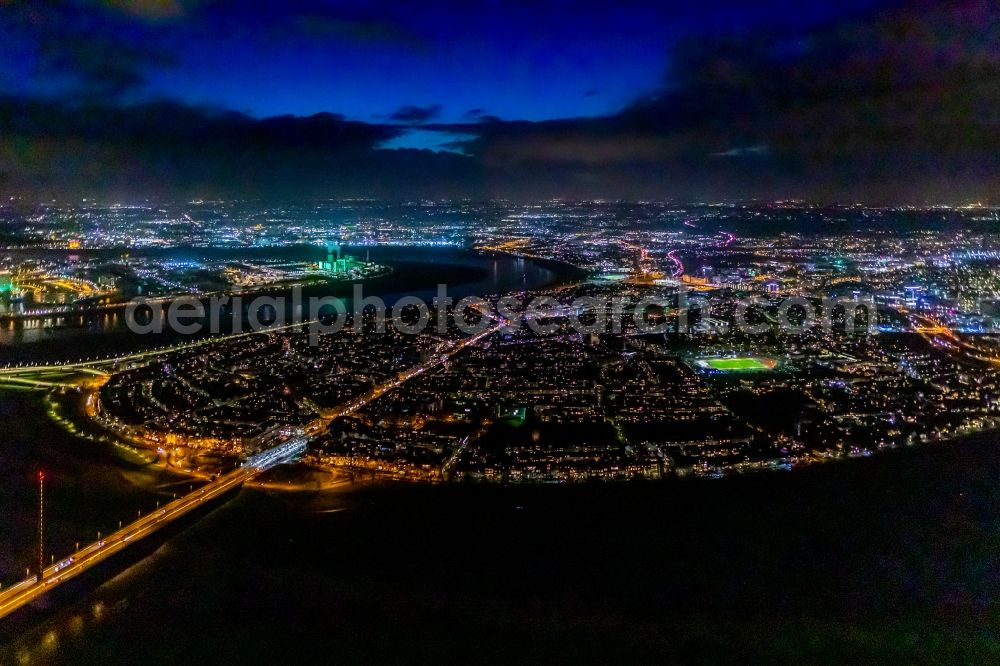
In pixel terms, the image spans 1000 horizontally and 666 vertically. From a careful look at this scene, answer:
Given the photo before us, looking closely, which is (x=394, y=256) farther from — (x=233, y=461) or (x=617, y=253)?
(x=233, y=461)

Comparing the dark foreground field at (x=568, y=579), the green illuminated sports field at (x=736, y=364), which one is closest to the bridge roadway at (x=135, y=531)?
the dark foreground field at (x=568, y=579)

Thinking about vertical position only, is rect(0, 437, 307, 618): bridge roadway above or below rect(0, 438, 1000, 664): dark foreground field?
above

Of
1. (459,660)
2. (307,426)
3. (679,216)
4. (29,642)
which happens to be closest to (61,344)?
(307,426)

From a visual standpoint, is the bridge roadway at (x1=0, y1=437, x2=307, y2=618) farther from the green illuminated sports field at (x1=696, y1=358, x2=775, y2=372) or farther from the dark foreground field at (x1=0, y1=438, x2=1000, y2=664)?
the green illuminated sports field at (x1=696, y1=358, x2=775, y2=372)

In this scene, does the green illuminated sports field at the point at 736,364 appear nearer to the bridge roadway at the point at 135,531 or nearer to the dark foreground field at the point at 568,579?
the dark foreground field at the point at 568,579

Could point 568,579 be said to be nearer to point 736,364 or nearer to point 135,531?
point 135,531

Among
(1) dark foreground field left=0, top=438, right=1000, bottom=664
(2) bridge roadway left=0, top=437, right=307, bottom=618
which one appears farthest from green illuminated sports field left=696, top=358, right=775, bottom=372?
(2) bridge roadway left=0, top=437, right=307, bottom=618

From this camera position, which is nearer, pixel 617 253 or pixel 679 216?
pixel 617 253

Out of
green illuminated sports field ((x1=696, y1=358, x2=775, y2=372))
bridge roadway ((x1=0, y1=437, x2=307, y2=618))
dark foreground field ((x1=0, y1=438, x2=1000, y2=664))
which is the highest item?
green illuminated sports field ((x1=696, y1=358, x2=775, y2=372))

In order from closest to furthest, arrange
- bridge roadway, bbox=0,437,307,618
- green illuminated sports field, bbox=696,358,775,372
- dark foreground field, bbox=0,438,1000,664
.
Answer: dark foreground field, bbox=0,438,1000,664, bridge roadway, bbox=0,437,307,618, green illuminated sports field, bbox=696,358,775,372
